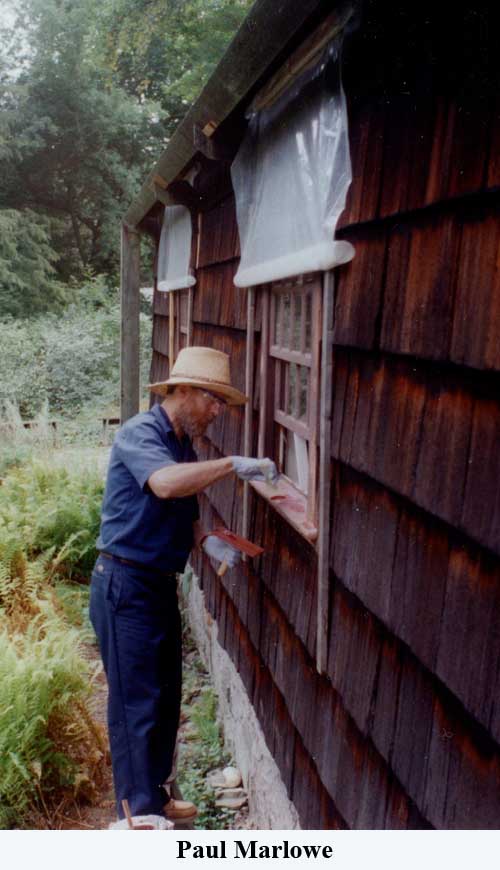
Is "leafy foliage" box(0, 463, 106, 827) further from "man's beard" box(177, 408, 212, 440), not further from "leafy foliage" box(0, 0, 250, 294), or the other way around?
"leafy foliage" box(0, 0, 250, 294)

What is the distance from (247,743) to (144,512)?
1451 mm

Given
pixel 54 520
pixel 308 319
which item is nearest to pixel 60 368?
pixel 54 520

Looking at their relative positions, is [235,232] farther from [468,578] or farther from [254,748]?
[468,578]

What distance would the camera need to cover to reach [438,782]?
1.68 m

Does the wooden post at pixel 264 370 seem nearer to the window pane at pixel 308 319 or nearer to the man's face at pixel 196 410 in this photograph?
the man's face at pixel 196 410

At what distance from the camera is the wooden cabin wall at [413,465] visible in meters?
1.48

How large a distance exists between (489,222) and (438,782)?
1157 millimetres

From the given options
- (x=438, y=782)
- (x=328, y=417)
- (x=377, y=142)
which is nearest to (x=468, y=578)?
(x=438, y=782)

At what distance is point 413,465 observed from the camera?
1.79m

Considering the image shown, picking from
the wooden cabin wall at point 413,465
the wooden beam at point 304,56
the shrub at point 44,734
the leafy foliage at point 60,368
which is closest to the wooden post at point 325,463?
the wooden cabin wall at point 413,465

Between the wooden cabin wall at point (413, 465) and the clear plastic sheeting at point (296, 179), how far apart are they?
0.19 ft

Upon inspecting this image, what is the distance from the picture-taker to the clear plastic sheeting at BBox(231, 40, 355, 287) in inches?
89.8

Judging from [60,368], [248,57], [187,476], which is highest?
[248,57]

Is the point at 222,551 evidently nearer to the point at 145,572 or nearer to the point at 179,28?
the point at 145,572
